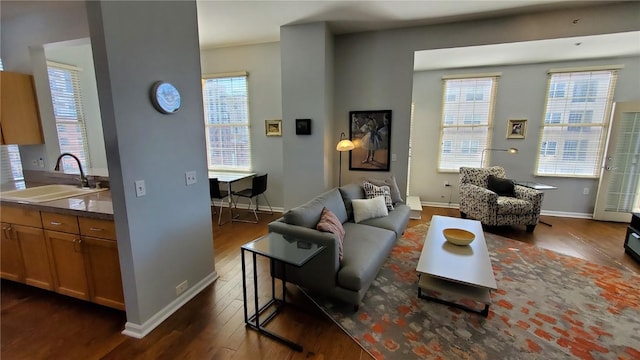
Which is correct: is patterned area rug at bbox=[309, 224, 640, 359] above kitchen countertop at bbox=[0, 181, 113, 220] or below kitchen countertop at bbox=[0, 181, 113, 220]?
below

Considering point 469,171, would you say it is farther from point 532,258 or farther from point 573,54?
point 573,54

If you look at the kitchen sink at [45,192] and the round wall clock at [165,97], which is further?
the kitchen sink at [45,192]

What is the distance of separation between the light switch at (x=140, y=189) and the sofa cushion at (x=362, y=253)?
5.30 feet

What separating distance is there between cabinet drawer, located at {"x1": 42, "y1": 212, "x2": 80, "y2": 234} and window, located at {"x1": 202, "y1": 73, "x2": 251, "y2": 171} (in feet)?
10.4

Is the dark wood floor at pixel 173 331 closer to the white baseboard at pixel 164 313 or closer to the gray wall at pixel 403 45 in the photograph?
the white baseboard at pixel 164 313

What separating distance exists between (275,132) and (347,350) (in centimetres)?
380

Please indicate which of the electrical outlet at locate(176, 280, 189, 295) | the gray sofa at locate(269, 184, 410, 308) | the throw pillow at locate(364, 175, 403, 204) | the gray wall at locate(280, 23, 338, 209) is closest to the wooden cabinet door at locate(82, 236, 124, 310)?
the electrical outlet at locate(176, 280, 189, 295)

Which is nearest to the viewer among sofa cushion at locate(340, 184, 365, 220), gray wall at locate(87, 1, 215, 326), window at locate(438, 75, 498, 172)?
gray wall at locate(87, 1, 215, 326)

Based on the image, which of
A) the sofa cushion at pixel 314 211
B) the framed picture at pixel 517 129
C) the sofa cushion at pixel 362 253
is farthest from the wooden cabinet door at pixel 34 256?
the framed picture at pixel 517 129

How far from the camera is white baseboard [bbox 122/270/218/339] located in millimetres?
1989

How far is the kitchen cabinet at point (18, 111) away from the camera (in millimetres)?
2828

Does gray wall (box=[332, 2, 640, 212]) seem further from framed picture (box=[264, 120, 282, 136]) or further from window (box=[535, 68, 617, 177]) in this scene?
framed picture (box=[264, 120, 282, 136])

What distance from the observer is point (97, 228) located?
2043 millimetres

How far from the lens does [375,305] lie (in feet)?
7.72
